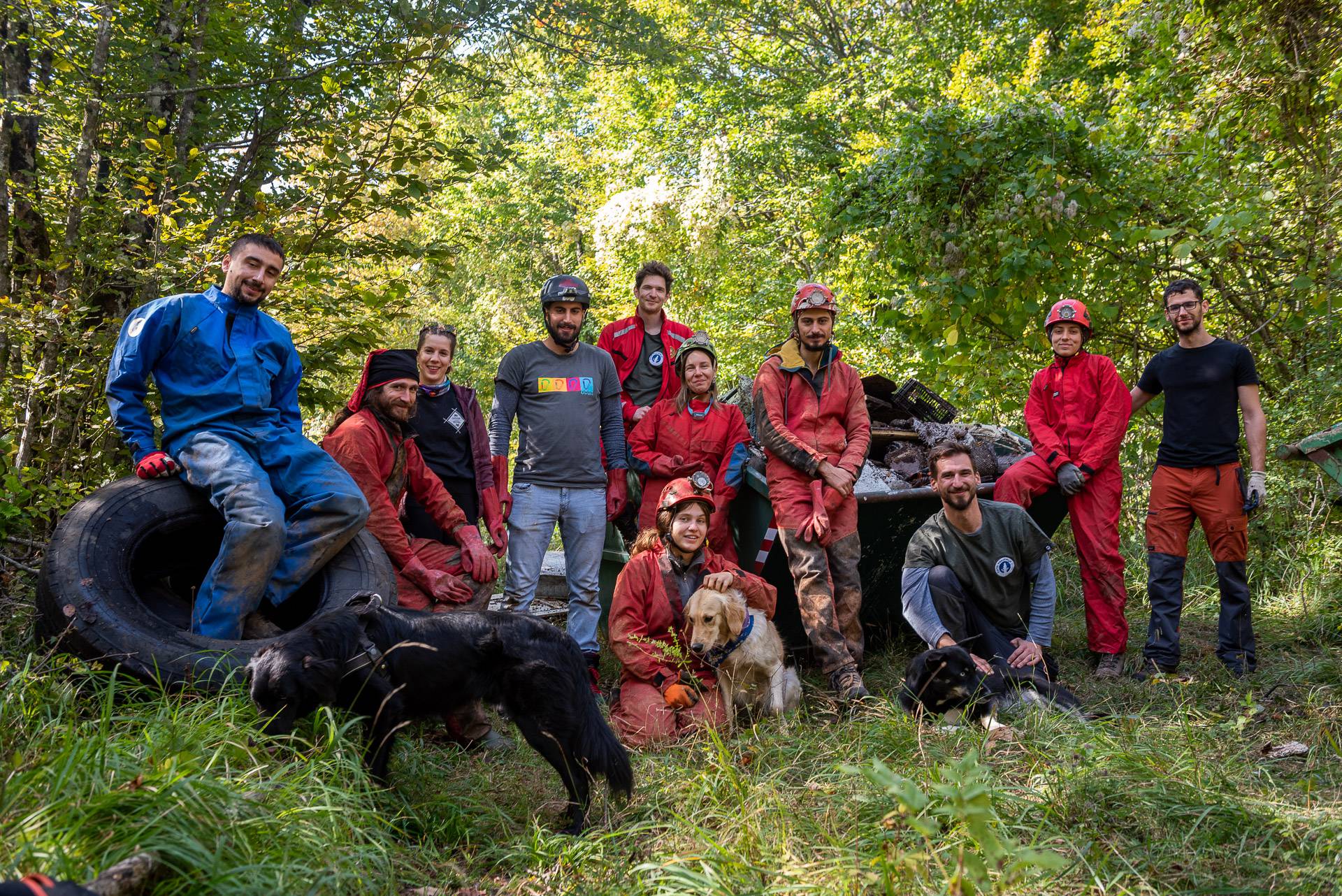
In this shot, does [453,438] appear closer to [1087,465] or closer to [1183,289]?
[1087,465]

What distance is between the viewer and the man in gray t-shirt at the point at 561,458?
17.5ft

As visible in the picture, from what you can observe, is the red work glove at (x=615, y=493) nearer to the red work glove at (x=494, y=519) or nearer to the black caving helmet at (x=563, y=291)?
the red work glove at (x=494, y=519)

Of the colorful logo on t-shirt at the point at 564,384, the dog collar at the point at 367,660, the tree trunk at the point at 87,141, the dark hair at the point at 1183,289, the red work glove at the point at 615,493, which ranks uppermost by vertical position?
the tree trunk at the point at 87,141

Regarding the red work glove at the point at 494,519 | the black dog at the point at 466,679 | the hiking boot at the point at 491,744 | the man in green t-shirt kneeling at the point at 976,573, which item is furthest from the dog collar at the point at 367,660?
the man in green t-shirt kneeling at the point at 976,573

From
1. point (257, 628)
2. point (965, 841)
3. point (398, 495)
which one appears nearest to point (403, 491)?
point (398, 495)

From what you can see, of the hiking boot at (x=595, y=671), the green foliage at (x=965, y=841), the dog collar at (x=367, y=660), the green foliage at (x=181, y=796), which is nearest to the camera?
the green foliage at (x=965, y=841)

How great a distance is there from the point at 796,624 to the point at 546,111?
2142 cm

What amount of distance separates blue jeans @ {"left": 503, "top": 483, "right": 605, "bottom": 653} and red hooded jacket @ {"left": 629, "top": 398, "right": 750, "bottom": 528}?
0.35 meters

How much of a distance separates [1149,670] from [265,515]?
4.74 meters

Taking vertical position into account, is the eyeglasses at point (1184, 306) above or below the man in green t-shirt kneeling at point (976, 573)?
above

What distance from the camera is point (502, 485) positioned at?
215 inches

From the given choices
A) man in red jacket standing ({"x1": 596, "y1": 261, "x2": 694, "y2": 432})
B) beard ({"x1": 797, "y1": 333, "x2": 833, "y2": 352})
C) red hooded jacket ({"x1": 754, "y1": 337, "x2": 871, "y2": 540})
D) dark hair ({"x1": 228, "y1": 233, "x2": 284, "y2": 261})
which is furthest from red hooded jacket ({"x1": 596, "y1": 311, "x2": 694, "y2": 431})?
dark hair ({"x1": 228, "y1": 233, "x2": 284, "y2": 261})

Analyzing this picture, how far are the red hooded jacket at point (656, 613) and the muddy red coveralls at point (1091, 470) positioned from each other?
6.36 ft

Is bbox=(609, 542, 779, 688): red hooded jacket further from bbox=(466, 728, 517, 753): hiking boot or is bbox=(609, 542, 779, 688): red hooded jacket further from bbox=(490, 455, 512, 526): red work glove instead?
bbox=(490, 455, 512, 526): red work glove
